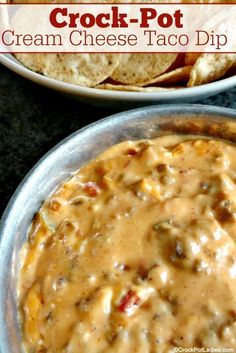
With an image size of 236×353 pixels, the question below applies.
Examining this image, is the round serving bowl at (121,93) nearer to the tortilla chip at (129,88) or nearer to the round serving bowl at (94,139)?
the tortilla chip at (129,88)

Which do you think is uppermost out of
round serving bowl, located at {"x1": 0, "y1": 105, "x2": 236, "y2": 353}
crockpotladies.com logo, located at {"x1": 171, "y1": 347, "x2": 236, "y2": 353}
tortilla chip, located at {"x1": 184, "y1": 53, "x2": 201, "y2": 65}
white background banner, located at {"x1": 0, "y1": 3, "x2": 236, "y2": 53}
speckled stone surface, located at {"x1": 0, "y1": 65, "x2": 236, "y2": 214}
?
white background banner, located at {"x1": 0, "y1": 3, "x2": 236, "y2": 53}

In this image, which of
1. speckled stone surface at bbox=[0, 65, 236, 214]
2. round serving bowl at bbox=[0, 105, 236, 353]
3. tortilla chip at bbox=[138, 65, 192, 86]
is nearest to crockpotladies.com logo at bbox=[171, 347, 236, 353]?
round serving bowl at bbox=[0, 105, 236, 353]

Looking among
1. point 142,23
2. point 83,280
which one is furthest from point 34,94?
point 83,280

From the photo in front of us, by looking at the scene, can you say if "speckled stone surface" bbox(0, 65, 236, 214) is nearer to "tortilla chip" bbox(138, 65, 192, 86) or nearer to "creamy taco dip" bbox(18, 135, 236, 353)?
"tortilla chip" bbox(138, 65, 192, 86)

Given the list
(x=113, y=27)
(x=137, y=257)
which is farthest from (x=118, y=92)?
(x=137, y=257)

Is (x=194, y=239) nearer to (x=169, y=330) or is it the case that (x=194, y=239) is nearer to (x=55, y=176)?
(x=169, y=330)

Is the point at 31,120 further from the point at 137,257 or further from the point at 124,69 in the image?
the point at 137,257

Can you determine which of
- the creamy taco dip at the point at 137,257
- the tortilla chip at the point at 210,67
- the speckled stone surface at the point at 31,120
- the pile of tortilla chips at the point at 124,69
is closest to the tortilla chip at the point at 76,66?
the pile of tortilla chips at the point at 124,69
